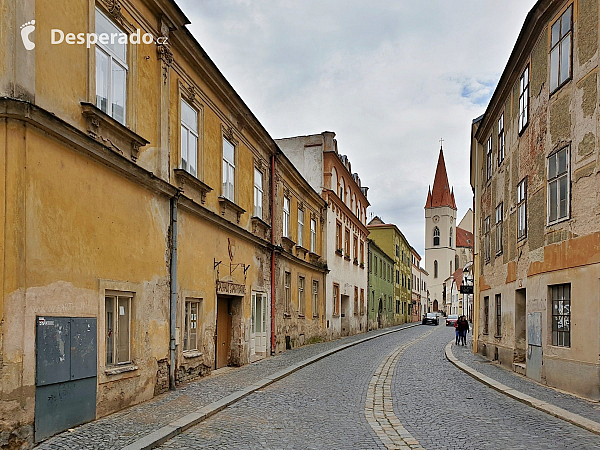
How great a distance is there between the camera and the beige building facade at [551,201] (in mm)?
11180

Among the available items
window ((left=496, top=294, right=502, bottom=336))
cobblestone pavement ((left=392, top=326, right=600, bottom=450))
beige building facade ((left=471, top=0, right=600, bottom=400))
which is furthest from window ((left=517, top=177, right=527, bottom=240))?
cobblestone pavement ((left=392, top=326, right=600, bottom=450))

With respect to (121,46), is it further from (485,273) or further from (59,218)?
(485,273)

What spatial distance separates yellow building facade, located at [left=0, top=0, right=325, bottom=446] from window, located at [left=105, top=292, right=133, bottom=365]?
25 mm

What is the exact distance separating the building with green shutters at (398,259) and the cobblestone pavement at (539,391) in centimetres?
3608

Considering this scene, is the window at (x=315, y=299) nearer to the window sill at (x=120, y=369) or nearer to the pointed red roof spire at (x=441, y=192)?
the window sill at (x=120, y=369)

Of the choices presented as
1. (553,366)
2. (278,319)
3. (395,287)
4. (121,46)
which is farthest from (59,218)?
(395,287)

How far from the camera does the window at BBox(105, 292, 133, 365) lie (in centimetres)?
904

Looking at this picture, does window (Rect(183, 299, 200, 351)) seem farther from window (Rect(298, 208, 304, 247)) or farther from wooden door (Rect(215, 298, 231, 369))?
window (Rect(298, 208, 304, 247))

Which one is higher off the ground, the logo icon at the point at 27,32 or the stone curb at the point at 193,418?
the logo icon at the point at 27,32

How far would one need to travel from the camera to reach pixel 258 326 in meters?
18.3

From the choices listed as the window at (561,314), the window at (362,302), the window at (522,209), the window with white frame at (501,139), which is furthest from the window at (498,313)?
the window at (362,302)

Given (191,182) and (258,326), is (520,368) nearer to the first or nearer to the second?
(258,326)

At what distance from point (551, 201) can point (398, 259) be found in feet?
162

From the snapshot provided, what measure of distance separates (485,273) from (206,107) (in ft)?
41.6
